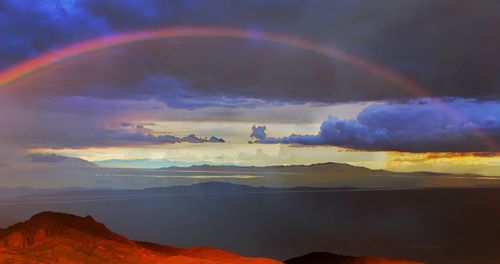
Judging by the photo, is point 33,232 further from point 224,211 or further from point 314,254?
point 224,211

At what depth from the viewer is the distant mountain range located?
3111 centimetres

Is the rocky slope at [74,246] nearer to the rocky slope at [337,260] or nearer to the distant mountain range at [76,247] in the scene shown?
the distant mountain range at [76,247]

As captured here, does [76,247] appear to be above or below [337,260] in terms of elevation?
above

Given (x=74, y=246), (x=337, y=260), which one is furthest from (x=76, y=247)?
(x=337, y=260)

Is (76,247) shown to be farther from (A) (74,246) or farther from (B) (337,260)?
(B) (337,260)

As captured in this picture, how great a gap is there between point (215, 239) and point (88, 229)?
238ft

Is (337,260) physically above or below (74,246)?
below

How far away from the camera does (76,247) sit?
3262 centimetres

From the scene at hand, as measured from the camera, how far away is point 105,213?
15638 centimetres

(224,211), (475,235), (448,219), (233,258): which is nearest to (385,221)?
(448,219)

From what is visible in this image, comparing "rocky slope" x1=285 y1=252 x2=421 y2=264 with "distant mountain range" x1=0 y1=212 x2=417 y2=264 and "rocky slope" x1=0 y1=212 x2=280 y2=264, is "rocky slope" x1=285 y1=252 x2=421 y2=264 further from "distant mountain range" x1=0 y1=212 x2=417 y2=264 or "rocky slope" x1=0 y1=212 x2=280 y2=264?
"rocky slope" x1=0 y1=212 x2=280 y2=264

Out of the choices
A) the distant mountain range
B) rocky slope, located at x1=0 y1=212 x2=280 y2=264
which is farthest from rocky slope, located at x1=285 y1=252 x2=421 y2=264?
rocky slope, located at x1=0 y1=212 x2=280 y2=264

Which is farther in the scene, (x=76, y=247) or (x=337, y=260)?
(x=337, y=260)

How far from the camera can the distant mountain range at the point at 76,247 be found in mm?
31109
